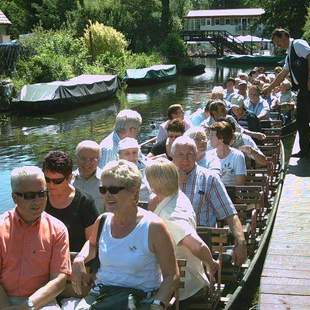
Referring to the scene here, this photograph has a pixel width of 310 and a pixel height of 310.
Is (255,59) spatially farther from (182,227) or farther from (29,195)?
(29,195)

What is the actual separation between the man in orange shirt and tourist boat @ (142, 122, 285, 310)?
1.02m

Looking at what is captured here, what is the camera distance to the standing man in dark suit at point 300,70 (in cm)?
773

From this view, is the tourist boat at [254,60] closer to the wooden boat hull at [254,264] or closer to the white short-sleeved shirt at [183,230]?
the wooden boat hull at [254,264]

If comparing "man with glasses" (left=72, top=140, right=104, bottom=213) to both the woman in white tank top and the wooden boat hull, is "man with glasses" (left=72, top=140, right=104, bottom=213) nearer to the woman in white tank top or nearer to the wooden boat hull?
the wooden boat hull

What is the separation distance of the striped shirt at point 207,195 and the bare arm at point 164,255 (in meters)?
1.42

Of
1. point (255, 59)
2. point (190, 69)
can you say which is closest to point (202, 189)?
point (190, 69)

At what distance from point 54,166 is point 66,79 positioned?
2495 centimetres

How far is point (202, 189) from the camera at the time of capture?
495cm

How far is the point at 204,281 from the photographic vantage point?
417 cm

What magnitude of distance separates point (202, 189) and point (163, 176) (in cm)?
103

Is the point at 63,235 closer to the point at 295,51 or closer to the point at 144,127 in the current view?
the point at 295,51

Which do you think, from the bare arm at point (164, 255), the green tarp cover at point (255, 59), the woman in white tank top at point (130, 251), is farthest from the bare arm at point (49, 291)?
the green tarp cover at point (255, 59)

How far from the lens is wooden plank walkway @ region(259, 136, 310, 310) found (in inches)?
175

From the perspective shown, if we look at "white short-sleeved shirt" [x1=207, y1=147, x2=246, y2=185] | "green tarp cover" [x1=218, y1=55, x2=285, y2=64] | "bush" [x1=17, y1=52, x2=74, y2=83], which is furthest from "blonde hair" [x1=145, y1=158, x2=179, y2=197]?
"green tarp cover" [x1=218, y1=55, x2=285, y2=64]
